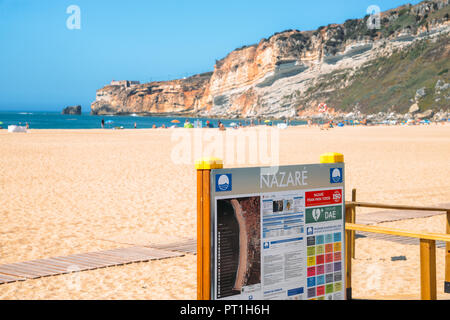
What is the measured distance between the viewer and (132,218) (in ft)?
27.9

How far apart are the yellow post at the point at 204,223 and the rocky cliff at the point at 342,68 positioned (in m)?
84.7

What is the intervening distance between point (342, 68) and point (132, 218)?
116981mm

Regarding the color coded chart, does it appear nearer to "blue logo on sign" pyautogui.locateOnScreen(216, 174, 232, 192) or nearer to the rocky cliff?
"blue logo on sign" pyautogui.locateOnScreen(216, 174, 232, 192)

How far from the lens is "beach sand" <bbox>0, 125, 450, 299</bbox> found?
16.4 feet

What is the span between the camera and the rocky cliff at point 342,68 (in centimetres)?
9700

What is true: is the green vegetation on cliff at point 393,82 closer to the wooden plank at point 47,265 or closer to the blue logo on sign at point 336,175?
the wooden plank at point 47,265

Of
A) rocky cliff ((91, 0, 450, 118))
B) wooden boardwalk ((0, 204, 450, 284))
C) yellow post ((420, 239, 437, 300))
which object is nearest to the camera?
yellow post ((420, 239, 437, 300))

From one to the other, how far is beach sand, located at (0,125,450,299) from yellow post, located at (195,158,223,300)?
1.94 m

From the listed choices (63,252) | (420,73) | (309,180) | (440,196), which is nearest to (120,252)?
(63,252)

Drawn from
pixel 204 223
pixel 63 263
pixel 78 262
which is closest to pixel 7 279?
pixel 63 263

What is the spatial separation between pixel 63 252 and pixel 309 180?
3.96m

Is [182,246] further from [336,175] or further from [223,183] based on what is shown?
[223,183]

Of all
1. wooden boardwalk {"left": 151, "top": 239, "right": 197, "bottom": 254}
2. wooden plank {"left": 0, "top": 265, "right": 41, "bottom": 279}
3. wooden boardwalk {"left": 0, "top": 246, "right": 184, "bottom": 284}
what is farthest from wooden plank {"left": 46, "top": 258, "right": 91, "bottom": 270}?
wooden boardwalk {"left": 151, "top": 239, "right": 197, "bottom": 254}
